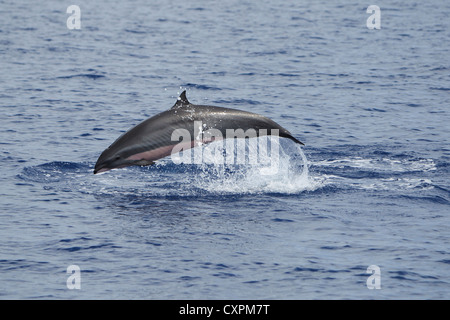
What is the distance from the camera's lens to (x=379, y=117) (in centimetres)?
3662

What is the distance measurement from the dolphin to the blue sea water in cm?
197

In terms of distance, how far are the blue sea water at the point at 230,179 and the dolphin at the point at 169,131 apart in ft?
6.47

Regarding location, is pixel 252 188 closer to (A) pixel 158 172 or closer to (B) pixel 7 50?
(A) pixel 158 172

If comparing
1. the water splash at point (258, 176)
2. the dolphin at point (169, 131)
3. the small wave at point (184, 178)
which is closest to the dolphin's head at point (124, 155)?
the dolphin at point (169, 131)

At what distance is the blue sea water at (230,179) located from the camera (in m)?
19.3

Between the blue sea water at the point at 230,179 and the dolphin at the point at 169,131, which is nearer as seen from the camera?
the blue sea water at the point at 230,179

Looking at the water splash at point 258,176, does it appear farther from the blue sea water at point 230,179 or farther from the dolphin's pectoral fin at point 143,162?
the dolphin's pectoral fin at point 143,162

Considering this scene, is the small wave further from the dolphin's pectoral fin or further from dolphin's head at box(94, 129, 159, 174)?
the dolphin's pectoral fin

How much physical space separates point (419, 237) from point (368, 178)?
5120 millimetres

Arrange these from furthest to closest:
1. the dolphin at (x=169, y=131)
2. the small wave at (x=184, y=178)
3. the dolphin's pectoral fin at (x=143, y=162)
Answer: the small wave at (x=184, y=178)
the dolphin at (x=169, y=131)
the dolphin's pectoral fin at (x=143, y=162)

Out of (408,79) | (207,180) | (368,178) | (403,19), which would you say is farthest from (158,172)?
(403,19)

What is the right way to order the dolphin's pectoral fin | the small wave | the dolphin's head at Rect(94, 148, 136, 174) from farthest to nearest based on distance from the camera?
the small wave → the dolphin's head at Rect(94, 148, 136, 174) → the dolphin's pectoral fin

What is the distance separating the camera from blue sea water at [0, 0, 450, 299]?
760 inches

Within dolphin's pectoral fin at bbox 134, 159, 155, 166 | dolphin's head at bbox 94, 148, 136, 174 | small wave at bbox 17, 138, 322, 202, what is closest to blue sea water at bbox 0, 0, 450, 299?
small wave at bbox 17, 138, 322, 202
